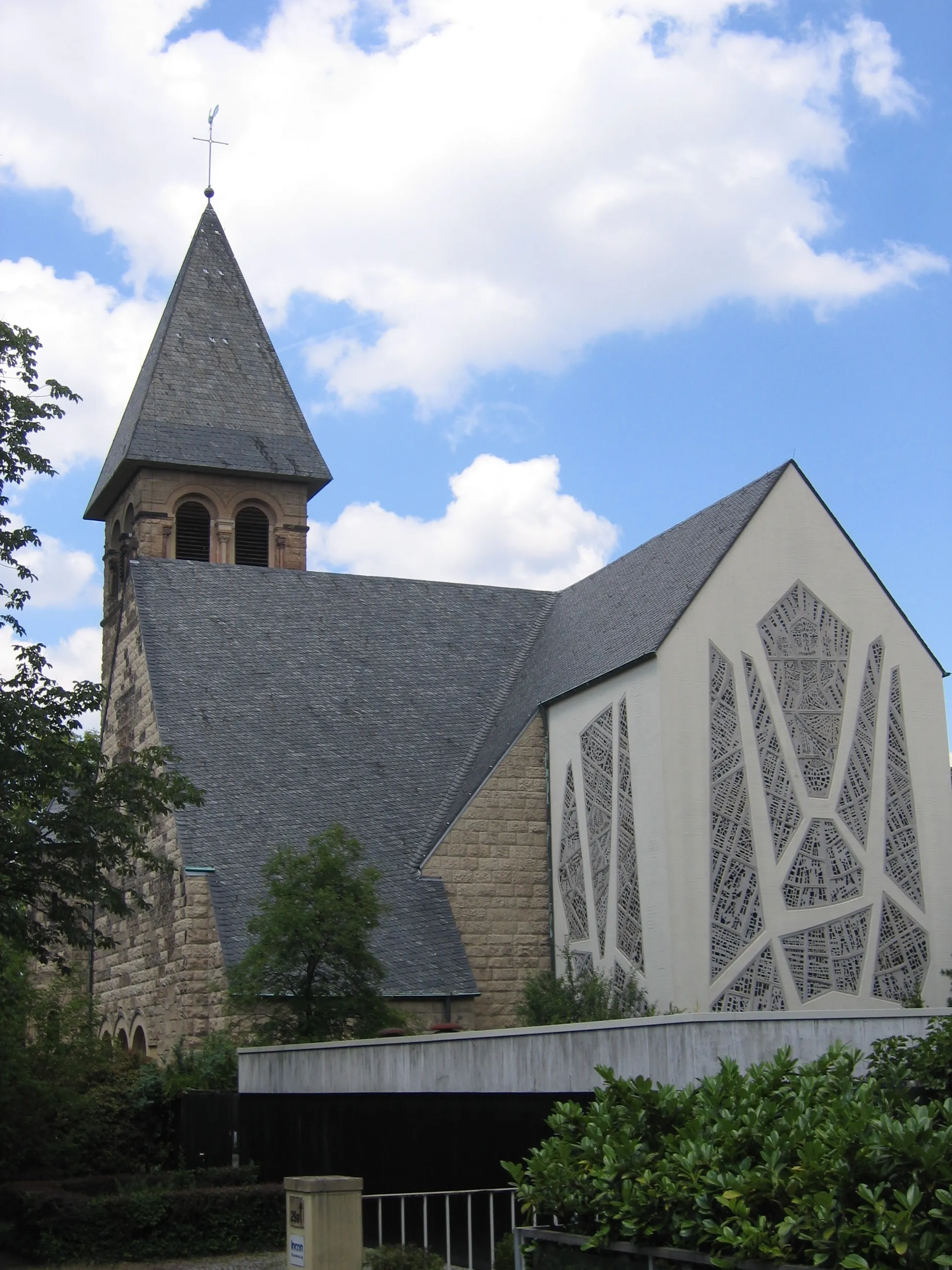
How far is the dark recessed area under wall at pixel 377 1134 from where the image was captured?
13.8 meters

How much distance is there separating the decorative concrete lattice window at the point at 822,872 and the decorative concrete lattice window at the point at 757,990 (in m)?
1.02

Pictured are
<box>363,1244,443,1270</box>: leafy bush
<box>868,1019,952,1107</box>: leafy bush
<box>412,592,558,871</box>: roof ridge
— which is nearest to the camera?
<box>868,1019,952,1107</box>: leafy bush

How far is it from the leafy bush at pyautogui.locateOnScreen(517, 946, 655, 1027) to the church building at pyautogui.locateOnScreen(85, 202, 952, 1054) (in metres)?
0.34

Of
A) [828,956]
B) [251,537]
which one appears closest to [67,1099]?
[828,956]

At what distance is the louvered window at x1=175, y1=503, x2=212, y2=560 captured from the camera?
4056 centimetres

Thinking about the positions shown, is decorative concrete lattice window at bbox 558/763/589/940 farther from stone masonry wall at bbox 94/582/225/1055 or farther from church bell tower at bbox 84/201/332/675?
church bell tower at bbox 84/201/332/675

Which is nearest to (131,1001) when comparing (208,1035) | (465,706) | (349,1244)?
(208,1035)

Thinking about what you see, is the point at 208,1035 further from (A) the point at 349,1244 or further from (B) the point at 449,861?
(A) the point at 349,1244

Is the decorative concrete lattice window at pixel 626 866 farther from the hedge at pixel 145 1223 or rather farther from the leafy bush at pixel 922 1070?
the leafy bush at pixel 922 1070

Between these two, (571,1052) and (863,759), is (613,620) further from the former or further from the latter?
(571,1052)

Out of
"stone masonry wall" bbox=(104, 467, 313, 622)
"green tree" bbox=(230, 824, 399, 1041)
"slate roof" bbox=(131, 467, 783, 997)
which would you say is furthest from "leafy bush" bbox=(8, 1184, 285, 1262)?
"stone masonry wall" bbox=(104, 467, 313, 622)

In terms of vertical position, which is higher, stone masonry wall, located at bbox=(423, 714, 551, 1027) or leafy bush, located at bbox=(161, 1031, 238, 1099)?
stone masonry wall, located at bbox=(423, 714, 551, 1027)

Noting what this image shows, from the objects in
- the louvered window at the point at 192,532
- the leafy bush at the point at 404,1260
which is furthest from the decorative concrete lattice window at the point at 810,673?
the louvered window at the point at 192,532

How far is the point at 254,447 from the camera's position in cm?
4156
